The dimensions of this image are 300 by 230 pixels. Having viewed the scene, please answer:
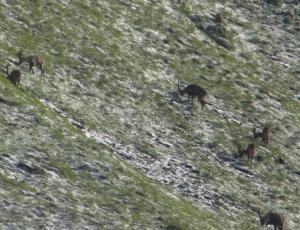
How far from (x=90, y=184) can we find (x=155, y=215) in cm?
288

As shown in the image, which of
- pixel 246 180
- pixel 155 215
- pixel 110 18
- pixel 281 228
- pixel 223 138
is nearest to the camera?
pixel 155 215

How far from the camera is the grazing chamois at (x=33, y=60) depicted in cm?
4109

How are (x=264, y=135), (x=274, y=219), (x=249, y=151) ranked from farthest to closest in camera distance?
(x=264, y=135) → (x=249, y=151) → (x=274, y=219)

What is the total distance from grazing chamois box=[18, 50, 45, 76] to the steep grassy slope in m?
0.48

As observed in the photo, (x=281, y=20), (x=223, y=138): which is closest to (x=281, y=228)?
(x=223, y=138)

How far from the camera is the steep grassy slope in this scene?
32.1 m

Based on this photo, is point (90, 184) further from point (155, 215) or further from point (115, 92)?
point (115, 92)

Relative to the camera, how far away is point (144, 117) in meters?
42.7

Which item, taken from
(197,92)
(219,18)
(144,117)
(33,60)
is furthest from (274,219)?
(219,18)

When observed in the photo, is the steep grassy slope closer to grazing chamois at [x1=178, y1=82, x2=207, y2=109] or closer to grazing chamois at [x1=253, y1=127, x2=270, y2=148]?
grazing chamois at [x1=178, y1=82, x2=207, y2=109]

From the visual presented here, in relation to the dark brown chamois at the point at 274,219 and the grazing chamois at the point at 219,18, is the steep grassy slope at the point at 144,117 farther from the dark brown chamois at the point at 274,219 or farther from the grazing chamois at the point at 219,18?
the dark brown chamois at the point at 274,219

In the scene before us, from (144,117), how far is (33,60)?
634 centimetres

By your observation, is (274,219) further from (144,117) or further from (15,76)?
(15,76)

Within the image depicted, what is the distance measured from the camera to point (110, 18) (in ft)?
170
